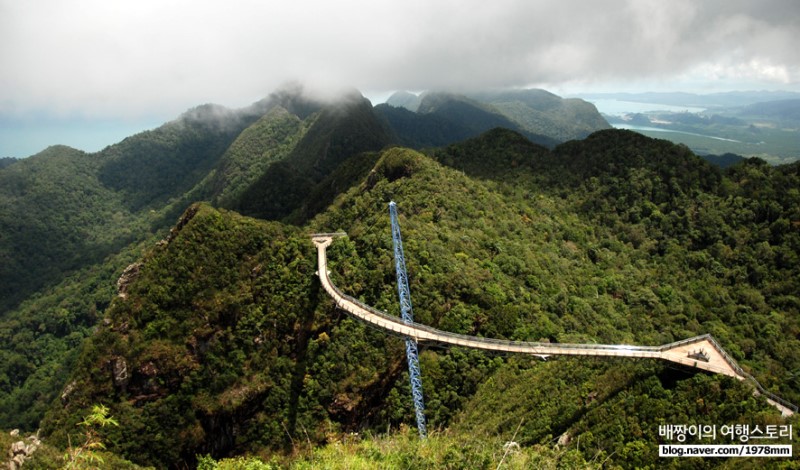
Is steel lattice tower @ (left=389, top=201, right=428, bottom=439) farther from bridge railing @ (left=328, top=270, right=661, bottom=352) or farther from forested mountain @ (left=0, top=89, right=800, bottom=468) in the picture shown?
forested mountain @ (left=0, top=89, right=800, bottom=468)

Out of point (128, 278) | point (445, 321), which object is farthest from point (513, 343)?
point (128, 278)

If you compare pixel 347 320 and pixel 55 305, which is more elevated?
pixel 347 320

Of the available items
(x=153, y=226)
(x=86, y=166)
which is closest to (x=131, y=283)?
(x=153, y=226)

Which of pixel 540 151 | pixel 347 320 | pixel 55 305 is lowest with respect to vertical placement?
pixel 55 305

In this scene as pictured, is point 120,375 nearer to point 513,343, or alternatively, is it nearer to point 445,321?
point 445,321

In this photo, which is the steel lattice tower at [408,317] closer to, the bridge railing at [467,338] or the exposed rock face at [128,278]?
the bridge railing at [467,338]

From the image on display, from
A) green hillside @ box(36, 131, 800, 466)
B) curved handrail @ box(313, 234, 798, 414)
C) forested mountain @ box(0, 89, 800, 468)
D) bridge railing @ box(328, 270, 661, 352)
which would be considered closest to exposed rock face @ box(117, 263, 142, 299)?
forested mountain @ box(0, 89, 800, 468)

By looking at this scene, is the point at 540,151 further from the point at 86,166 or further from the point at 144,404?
the point at 86,166

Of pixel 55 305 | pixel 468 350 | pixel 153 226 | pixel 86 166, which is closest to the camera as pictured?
pixel 468 350
